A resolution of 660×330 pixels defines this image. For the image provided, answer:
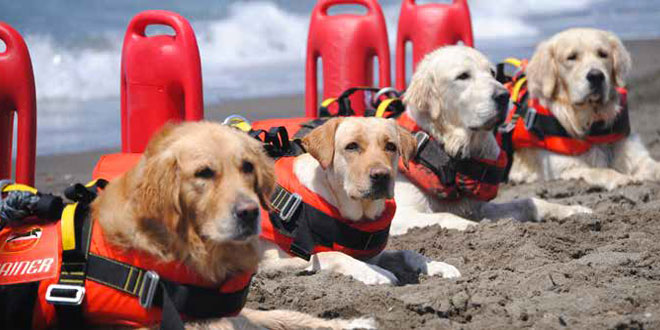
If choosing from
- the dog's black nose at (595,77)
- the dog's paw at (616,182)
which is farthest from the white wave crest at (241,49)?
the dog's paw at (616,182)

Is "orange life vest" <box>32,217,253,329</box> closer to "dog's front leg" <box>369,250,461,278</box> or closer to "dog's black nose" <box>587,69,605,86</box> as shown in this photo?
"dog's front leg" <box>369,250,461,278</box>

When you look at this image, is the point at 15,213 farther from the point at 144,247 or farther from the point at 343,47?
the point at 343,47

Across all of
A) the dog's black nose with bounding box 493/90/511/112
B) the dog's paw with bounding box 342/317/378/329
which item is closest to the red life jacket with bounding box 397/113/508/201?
the dog's black nose with bounding box 493/90/511/112

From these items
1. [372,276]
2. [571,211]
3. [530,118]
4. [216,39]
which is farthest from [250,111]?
[216,39]

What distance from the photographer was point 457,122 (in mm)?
5957

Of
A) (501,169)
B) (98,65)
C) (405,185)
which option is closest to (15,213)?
(405,185)

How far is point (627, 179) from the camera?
22.8 ft

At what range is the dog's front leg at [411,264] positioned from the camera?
458 centimetres

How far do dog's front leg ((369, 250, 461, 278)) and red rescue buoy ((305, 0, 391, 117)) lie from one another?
3.02 metres

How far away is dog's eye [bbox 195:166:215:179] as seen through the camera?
3.20 meters

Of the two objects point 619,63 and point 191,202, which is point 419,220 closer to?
point 619,63

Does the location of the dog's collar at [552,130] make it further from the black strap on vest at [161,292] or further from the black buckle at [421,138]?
the black strap on vest at [161,292]

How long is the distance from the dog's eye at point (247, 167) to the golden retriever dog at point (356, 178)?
1195 millimetres

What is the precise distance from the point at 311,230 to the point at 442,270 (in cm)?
72
